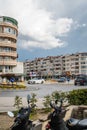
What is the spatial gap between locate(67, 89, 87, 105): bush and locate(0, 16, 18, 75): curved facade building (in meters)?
59.7

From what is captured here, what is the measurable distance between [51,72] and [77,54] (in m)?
18.6

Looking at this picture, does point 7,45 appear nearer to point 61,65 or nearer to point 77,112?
point 77,112

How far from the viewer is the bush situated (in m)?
11.6

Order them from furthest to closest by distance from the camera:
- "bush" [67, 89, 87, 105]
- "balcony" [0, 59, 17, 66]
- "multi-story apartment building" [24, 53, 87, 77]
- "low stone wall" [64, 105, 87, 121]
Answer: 1. "multi-story apartment building" [24, 53, 87, 77]
2. "balcony" [0, 59, 17, 66]
3. "bush" [67, 89, 87, 105]
4. "low stone wall" [64, 105, 87, 121]

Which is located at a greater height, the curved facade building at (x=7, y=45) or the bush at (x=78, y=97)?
the curved facade building at (x=7, y=45)

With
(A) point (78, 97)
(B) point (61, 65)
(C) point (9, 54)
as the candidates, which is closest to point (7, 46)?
(C) point (9, 54)

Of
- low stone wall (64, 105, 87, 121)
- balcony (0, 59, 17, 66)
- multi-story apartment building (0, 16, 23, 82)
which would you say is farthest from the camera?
multi-story apartment building (0, 16, 23, 82)

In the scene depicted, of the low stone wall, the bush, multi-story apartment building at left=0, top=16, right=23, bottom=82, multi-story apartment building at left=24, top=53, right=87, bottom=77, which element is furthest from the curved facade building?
multi-story apartment building at left=24, top=53, right=87, bottom=77

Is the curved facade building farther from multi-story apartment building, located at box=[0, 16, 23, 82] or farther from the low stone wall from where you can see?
the low stone wall

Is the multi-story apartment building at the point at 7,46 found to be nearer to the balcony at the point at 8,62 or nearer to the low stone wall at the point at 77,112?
the balcony at the point at 8,62

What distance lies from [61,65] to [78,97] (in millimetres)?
157867

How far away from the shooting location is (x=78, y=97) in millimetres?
11625

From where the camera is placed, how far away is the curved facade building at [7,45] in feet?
237

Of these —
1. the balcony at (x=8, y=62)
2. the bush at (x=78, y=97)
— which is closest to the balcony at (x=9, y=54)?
the balcony at (x=8, y=62)
